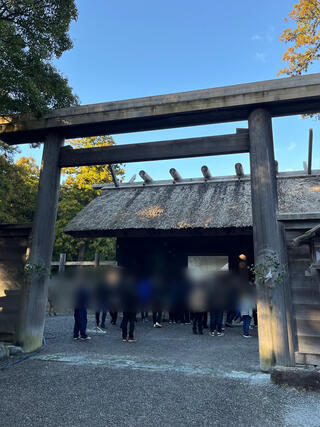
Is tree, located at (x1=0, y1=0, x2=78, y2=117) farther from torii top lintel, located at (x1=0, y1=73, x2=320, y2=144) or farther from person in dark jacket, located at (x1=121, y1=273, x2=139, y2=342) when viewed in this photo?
person in dark jacket, located at (x1=121, y1=273, x2=139, y2=342)

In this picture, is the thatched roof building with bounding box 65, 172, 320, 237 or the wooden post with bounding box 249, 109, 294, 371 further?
the thatched roof building with bounding box 65, 172, 320, 237

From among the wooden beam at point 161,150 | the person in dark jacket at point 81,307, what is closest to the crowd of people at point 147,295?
the person in dark jacket at point 81,307

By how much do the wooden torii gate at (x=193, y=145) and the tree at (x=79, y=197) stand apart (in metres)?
13.1

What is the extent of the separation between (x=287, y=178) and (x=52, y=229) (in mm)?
8594

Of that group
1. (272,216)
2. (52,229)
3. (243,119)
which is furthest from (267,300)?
(52,229)

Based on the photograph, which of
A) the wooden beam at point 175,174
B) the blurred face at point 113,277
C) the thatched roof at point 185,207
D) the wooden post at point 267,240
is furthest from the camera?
the wooden beam at point 175,174

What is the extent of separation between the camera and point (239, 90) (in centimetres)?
491

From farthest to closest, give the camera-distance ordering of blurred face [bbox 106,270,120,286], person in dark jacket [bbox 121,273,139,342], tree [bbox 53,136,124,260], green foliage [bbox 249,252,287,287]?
tree [bbox 53,136,124,260] → person in dark jacket [bbox 121,273,139,342] → blurred face [bbox 106,270,120,286] → green foliage [bbox 249,252,287,287]

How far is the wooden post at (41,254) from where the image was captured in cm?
514

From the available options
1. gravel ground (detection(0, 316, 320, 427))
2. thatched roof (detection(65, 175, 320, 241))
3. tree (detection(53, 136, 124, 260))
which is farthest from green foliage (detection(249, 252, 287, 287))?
tree (detection(53, 136, 124, 260))

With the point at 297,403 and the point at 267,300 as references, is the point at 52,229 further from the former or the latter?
the point at 297,403

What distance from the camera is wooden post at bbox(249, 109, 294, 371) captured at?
4098 millimetres

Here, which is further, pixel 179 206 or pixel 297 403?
pixel 179 206

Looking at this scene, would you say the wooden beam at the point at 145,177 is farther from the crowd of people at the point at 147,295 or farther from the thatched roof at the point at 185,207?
the crowd of people at the point at 147,295
